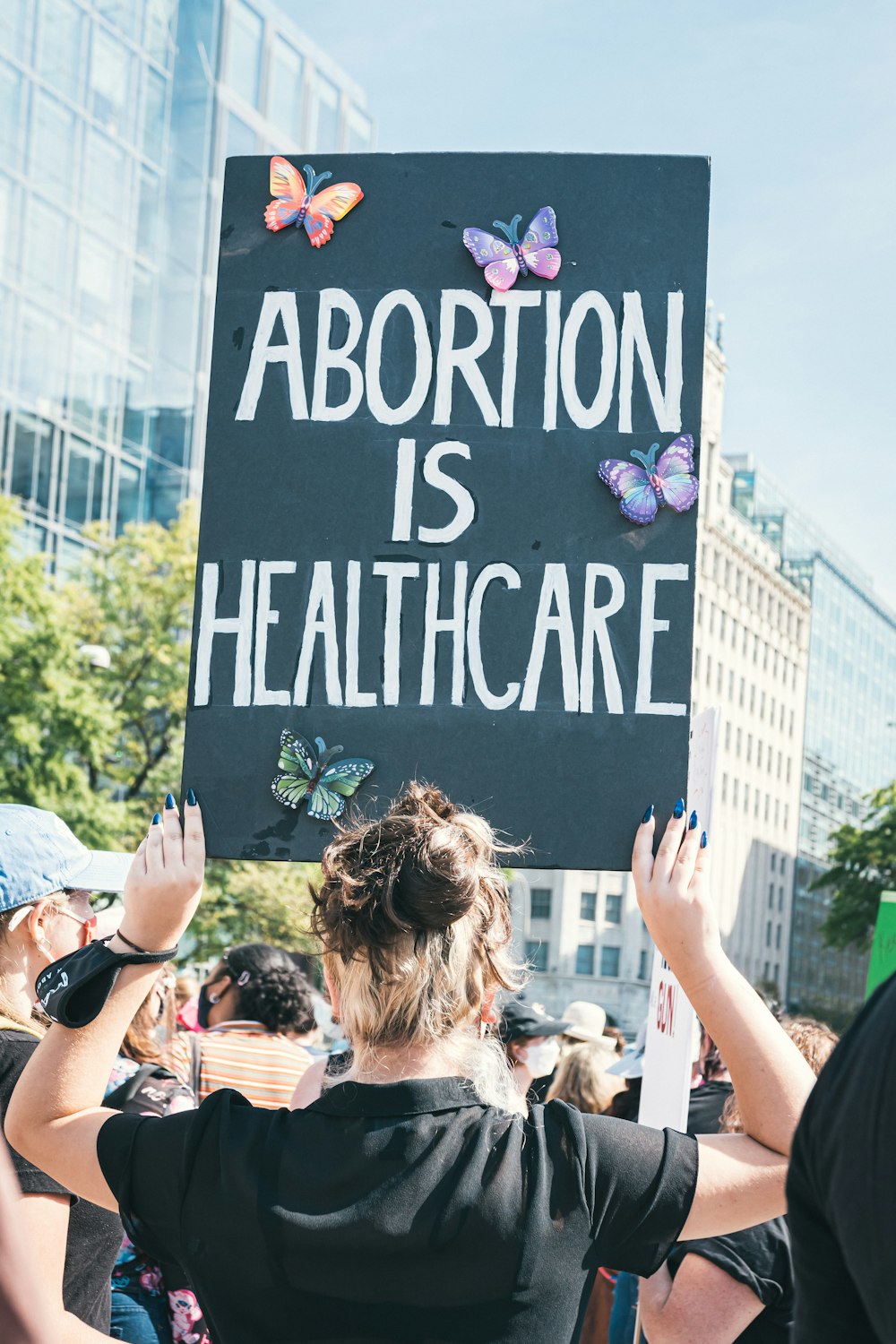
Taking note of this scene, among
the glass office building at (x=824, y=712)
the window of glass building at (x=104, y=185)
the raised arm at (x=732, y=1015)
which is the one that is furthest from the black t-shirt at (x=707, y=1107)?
the glass office building at (x=824, y=712)

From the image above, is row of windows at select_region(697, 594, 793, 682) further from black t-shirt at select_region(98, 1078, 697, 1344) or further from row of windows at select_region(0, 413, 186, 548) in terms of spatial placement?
black t-shirt at select_region(98, 1078, 697, 1344)

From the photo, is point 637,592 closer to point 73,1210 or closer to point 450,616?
point 450,616

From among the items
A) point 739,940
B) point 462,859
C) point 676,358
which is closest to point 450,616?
point 676,358

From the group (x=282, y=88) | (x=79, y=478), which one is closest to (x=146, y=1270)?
(x=79, y=478)

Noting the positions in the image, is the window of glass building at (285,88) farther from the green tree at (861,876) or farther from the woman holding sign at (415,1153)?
the woman holding sign at (415,1153)

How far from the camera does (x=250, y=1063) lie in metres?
5.16

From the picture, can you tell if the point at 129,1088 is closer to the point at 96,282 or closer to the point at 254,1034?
the point at 254,1034

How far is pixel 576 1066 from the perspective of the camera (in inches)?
222

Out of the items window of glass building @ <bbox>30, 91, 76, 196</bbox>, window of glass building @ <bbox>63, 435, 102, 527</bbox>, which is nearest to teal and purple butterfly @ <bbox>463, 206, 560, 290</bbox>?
window of glass building @ <bbox>63, 435, 102, 527</bbox>

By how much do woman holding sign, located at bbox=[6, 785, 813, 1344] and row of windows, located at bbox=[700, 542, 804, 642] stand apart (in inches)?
2886

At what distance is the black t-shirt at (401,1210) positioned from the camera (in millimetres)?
1836

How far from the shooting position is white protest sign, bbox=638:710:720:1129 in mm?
2791

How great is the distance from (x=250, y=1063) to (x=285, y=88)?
167ft

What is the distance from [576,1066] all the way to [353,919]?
3.88 m
